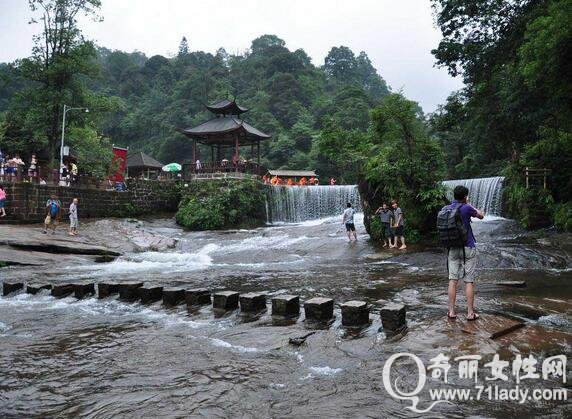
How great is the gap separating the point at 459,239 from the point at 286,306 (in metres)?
2.76

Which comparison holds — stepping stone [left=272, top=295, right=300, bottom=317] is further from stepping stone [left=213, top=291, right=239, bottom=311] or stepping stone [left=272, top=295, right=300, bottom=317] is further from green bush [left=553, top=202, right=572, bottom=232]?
green bush [left=553, top=202, right=572, bottom=232]

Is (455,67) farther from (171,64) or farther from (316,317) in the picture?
(171,64)

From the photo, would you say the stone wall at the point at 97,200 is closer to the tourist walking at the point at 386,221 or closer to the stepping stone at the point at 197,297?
the tourist walking at the point at 386,221

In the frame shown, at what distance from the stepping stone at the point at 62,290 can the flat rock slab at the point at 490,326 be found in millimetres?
7799

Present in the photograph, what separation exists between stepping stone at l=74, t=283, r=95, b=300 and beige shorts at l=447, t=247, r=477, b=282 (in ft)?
24.0

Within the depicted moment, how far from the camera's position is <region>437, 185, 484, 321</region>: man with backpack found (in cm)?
578

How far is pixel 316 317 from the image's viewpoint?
254 inches

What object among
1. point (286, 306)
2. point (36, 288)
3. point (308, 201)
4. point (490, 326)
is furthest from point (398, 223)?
point (308, 201)

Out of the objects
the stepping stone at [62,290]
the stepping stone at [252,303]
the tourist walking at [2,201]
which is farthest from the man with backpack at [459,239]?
the tourist walking at [2,201]

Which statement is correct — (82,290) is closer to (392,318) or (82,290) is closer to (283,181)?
(392,318)

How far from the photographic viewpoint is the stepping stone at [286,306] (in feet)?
22.3

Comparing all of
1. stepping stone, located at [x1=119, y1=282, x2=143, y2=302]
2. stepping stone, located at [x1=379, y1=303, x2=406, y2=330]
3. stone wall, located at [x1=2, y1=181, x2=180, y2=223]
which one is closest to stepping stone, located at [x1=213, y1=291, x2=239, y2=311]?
stepping stone, located at [x1=119, y1=282, x2=143, y2=302]

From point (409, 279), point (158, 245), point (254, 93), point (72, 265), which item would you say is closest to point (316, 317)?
point (409, 279)

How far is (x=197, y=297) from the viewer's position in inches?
313
